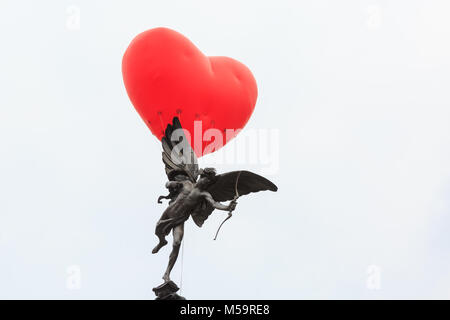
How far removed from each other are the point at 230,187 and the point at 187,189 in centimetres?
85

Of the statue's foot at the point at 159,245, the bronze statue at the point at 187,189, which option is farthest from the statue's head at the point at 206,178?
the statue's foot at the point at 159,245

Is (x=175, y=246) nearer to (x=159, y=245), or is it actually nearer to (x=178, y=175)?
(x=159, y=245)

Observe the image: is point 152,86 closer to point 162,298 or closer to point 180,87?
point 180,87

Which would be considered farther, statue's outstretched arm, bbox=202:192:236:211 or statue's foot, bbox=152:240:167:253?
statue's foot, bbox=152:240:167:253

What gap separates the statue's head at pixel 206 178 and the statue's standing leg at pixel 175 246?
887 mm

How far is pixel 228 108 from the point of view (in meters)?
16.1

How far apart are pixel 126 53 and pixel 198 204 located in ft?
12.4

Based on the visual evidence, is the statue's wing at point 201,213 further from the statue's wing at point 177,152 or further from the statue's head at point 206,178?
the statue's wing at point 177,152

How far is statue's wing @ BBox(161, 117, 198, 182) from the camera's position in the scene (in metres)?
15.5

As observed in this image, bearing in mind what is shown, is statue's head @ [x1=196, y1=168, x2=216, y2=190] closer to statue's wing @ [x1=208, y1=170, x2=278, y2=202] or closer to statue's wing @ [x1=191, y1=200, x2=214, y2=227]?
statue's wing @ [x1=208, y1=170, x2=278, y2=202]

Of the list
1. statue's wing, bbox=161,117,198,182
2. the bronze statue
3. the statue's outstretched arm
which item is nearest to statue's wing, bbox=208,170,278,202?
the bronze statue

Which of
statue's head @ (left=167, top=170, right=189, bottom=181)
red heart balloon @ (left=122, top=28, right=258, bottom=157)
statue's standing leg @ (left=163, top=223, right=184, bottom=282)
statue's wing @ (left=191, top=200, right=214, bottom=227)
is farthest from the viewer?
red heart balloon @ (left=122, top=28, right=258, bottom=157)

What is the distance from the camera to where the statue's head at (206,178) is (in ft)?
49.0

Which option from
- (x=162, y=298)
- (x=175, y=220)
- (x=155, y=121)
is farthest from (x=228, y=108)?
(x=162, y=298)
